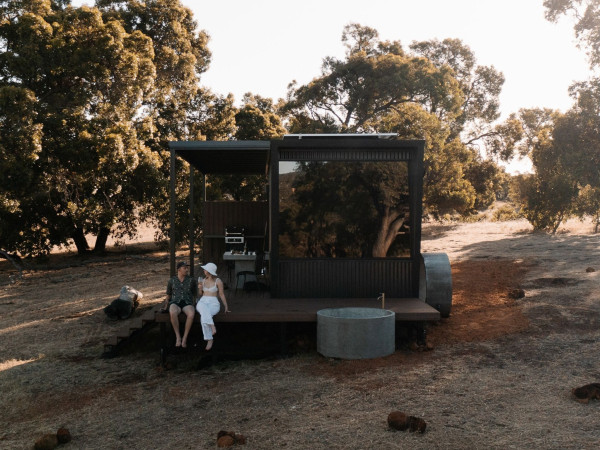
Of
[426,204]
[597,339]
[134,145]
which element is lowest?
[597,339]

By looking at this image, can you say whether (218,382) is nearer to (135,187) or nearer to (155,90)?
(135,187)

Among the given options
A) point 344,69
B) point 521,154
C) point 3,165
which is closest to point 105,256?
point 3,165

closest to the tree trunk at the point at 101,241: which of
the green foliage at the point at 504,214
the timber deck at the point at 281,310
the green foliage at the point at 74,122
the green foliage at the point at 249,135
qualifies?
the green foliage at the point at 74,122

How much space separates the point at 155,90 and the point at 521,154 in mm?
22462

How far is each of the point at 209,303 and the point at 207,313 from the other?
14cm

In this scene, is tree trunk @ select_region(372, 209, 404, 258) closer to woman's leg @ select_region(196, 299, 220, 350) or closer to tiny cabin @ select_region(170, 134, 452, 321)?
tiny cabin @ select_region(170, 134, 452, 321)

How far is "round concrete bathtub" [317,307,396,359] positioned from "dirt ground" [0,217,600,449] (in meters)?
0.14

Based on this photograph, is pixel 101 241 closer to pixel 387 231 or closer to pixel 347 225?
pixel 347 225

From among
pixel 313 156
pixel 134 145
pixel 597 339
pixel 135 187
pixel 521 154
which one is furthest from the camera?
pixel 521 154

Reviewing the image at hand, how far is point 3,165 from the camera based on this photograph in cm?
1564

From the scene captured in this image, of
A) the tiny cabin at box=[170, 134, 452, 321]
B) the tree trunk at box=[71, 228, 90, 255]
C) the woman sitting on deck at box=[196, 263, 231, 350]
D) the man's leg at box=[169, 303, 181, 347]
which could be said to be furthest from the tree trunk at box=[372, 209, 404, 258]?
the tree trunk at box=[71, 228, 90, 255]

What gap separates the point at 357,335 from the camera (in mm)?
7453

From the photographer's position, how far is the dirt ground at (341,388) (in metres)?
5.38

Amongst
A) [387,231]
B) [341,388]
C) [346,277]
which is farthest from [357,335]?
[387,231]
